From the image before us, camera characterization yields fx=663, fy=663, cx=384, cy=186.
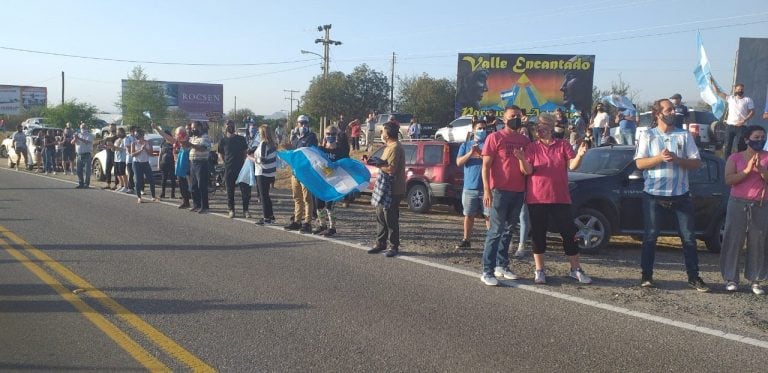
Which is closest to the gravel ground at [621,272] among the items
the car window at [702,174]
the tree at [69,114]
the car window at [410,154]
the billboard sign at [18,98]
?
the car window at [702,174]

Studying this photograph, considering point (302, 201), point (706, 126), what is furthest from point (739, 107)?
point (706, 126)

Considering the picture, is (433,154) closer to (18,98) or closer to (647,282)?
(647,282)

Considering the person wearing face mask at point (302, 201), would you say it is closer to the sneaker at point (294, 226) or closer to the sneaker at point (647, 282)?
the sneaker at point (294, 226)

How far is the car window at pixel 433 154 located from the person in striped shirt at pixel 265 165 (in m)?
3.62

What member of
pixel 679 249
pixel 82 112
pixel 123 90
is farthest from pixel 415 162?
pixel 123 90

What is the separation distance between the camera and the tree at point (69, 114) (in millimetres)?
59969

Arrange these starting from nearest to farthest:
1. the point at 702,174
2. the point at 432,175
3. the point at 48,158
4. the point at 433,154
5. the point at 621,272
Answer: the point at 621,272, the point at 702,174, the point at 432,175, the point at 433,154, the point at 48,158

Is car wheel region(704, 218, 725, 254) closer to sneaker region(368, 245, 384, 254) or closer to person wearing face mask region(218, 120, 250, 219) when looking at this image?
sneaker region(368, 245, 384, 254)

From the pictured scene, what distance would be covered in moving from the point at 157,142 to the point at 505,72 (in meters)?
19.7

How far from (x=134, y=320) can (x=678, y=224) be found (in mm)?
5596

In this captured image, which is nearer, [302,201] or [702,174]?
[702,174]

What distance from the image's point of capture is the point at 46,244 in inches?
371

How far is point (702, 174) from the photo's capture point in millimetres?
9664

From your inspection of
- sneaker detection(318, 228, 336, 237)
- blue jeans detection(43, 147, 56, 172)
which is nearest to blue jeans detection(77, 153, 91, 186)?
blue jeans detection(43, 147, 56, 172)
